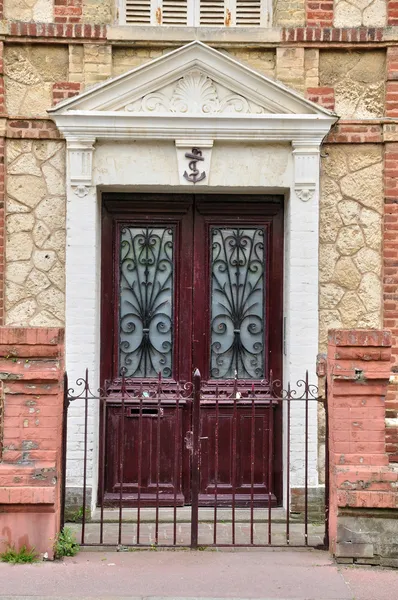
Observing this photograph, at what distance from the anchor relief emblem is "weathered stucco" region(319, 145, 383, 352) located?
1.19m

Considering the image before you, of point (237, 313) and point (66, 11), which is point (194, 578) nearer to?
point (237, 313)

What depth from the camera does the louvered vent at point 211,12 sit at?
7.71m

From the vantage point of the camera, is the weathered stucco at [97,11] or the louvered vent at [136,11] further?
the louvered vent at [136,11]

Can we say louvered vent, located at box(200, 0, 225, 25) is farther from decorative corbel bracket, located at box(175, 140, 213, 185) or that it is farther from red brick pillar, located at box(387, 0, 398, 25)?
red brick pillar, located at box(387, 0, 398, 25)

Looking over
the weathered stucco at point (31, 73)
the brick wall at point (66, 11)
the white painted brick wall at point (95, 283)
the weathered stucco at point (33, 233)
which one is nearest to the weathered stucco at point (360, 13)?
the white painted brick wall at point (95, 283)

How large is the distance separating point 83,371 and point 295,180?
267cm

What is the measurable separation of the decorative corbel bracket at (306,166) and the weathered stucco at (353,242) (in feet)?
0.66

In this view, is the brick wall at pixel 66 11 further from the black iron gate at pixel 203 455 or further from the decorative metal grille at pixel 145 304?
the black iron gate at pixel 203 455

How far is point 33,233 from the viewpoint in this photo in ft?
24.5

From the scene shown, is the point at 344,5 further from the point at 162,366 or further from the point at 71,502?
the point at 71,502

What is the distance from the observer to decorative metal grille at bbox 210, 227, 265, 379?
25.3ft

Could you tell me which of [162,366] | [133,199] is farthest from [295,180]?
[162,366]

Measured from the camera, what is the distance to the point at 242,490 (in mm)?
7621

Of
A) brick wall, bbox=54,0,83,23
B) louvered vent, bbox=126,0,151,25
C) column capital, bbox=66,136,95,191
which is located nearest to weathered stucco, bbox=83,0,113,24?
brick wall, bbox=54,0,83,23
